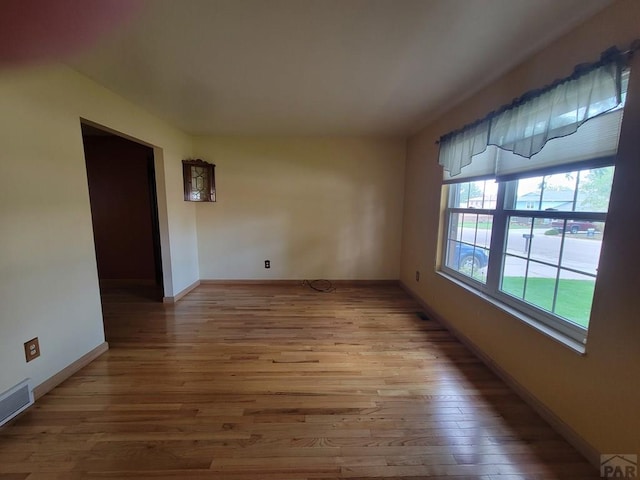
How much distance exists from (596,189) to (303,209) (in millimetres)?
3190

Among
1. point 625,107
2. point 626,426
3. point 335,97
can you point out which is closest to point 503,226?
point 625,107

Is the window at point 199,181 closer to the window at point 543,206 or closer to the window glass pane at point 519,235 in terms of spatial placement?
the window at point 543,206

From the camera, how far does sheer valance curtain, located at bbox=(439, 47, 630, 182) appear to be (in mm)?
1245

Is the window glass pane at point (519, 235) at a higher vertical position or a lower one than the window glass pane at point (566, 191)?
lower

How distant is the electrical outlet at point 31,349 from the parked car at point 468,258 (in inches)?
135

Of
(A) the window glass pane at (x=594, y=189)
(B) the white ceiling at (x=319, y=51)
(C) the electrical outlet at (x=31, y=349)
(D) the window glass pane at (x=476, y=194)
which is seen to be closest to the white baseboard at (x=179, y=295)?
(C) the electrical outlet at (x=31, y=349)

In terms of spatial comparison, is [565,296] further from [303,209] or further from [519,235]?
[303,209]

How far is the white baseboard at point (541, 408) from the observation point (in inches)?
51.8

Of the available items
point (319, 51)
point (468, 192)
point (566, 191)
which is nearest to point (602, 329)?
point (566, 191)

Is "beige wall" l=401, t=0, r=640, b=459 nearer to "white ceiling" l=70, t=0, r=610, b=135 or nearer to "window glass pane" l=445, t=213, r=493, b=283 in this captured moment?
"white ceiling" l=70, t=0, r=610, b=135

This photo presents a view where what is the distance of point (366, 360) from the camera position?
2.16 metres

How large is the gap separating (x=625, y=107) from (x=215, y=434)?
267 centimetres

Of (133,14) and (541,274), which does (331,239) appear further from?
(133,14)

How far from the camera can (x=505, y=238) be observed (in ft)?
6.70
